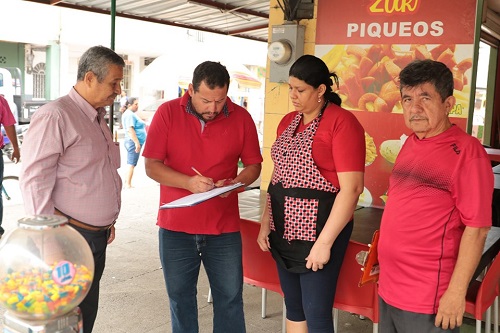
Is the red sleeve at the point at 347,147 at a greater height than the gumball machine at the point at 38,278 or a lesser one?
greater

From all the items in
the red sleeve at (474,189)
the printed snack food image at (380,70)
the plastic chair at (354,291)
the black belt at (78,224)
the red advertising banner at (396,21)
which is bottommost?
the plastic chair at (354,291)

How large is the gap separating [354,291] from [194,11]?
16.3 feet

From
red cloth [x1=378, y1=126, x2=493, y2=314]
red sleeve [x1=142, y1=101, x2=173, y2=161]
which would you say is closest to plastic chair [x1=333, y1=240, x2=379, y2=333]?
red cloth [x1=378, y1=126, x2=493, y2=314]

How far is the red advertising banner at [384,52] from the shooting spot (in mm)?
3787

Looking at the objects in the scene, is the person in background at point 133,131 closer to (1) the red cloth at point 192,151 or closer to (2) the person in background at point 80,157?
(1) the red cloth at point 192,151

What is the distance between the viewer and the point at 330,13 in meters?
4.34

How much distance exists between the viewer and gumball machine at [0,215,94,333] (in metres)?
1.18

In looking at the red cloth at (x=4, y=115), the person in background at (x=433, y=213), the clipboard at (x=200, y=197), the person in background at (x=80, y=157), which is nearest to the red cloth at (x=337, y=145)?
the person in background at (x=433, y=213)

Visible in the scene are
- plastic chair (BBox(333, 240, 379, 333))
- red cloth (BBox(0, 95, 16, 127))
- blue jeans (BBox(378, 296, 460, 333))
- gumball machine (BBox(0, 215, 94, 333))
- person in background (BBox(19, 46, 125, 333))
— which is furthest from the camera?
red cloth (BBox(0, 95, 16, 127))

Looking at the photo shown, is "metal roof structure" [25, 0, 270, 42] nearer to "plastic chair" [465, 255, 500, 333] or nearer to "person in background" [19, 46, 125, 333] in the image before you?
"person in background" [19, 46, 125, 333]

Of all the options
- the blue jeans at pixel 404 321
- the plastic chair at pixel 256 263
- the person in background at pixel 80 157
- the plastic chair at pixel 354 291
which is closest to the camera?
the blue jeans at pixel 404 321

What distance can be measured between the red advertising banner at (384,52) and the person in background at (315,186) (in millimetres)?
1800

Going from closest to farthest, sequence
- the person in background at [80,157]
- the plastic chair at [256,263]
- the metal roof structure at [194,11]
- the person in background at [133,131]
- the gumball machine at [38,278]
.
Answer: the gumball machine at [38,278] → the person in background at [80,157] → the plastic chair at [256,263] → the metal roof structure at [194,11] → the person in background at [133,131]

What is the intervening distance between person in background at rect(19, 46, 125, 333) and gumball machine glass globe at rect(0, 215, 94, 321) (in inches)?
37.8
